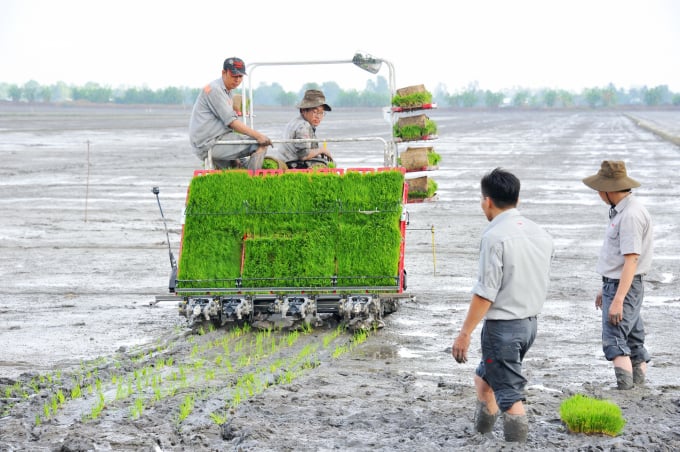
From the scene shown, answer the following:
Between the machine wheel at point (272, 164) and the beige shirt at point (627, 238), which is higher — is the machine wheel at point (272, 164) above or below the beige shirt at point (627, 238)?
above

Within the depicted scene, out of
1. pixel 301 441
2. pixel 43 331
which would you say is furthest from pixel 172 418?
pixel 43 331

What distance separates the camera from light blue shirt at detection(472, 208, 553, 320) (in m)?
5.92

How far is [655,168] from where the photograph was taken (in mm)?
32125

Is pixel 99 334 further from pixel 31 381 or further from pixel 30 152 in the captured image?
pixel 30 152

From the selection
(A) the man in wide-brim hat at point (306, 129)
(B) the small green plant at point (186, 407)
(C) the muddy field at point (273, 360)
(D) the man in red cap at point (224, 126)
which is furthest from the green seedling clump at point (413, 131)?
(B) the small green plant at point (186, 407)

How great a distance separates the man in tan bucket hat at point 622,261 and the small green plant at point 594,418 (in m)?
0.92

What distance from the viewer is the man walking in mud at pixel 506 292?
5.93 metres

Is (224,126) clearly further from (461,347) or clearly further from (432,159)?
(461,347)

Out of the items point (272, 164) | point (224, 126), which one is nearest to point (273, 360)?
point (272, 164)

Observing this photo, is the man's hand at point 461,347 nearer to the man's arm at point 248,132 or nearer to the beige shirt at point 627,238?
the beige shirt at point 627,238

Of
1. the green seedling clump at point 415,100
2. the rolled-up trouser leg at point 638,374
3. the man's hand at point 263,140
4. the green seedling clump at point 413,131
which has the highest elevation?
the green seedling clump at point 415,100

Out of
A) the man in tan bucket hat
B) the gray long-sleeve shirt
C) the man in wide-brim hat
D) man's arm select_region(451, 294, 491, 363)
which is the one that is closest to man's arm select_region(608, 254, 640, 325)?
the man in tan bucket hat

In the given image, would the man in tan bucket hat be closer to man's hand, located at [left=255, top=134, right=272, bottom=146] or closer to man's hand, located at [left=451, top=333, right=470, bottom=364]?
man's hand, located at [left=451, top=333, right=470, bottom=364]

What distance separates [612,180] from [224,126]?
4507mm
